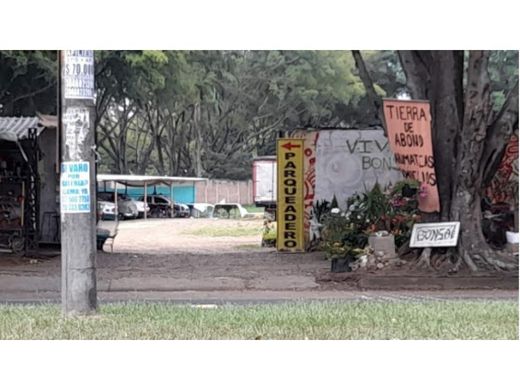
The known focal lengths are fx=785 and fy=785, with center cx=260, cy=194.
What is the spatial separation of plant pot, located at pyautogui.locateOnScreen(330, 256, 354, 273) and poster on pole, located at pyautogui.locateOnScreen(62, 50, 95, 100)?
8.20 meters

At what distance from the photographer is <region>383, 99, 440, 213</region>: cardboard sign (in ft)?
47.1

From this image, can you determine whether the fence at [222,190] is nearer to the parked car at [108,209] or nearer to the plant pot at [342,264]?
the parked car at [108,209]

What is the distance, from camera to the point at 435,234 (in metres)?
14.5

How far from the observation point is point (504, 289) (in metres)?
13.6

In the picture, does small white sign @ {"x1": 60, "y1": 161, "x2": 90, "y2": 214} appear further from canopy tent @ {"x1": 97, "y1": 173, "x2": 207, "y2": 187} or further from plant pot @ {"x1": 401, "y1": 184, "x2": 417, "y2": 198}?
canopy tent @ {"x1": 97, "y1": 173, "x2": 207, "y2": 187}

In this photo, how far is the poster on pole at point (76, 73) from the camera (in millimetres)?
7691

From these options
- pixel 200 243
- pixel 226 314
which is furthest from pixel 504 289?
pixel 200 243

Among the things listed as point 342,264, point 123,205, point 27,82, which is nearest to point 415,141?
point 342,264

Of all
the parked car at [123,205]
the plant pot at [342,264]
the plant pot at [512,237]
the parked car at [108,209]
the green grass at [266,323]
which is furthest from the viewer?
the parked car at [123,205]

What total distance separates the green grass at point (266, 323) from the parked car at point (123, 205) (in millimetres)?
35133

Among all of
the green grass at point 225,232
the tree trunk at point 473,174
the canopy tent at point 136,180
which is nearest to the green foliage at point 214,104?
the canopy tent at point 136,180

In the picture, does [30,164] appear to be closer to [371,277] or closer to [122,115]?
[371,277]

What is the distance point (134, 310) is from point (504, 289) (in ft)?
24.3

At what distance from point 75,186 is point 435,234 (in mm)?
8515
